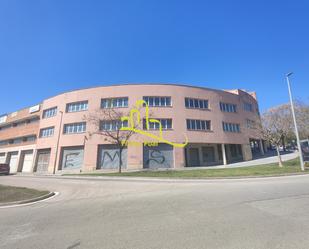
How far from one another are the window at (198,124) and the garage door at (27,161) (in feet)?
99.7

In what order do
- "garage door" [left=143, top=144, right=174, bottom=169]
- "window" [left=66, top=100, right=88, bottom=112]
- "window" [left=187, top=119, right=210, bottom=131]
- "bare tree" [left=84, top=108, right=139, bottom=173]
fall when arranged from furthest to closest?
"window" [left=66, top=100, right=88, bottom=112] → "window" [left=187, top=119, right=210, bottom=131] → "garage door" [left=143, top=144, right=174, bottom=169] → "bare tree" [left=84, top=108, right=139, bottom=173]

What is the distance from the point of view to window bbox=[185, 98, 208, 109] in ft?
96.3

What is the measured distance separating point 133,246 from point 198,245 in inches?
50.6

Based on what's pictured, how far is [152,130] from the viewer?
2688cm

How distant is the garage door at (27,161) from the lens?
33.5m

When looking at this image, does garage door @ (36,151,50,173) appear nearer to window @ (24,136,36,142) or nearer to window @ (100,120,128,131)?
window @ (24,136,36,142)

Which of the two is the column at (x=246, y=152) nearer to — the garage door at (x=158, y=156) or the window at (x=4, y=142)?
the garage door at (x=158, y=156)

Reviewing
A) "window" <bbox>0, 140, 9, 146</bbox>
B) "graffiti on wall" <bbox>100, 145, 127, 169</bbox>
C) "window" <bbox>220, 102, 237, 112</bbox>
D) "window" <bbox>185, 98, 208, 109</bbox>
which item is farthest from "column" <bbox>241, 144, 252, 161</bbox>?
"window" <bbox>0, 140, 9, 146</bbox>

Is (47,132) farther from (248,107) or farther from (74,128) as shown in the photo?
(248,107)

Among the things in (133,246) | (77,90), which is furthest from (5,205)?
(77,90)

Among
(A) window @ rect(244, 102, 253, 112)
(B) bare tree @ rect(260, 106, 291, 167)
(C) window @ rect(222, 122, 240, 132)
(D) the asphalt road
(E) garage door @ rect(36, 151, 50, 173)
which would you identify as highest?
(A) window @ rect(244, 102, 253, 112)

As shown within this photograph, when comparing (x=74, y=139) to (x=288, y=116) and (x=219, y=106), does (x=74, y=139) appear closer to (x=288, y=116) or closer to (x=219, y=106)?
(x=219, y=106)

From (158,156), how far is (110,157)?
7.33m

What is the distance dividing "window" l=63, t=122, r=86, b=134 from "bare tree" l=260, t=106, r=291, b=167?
26126 millimetres
